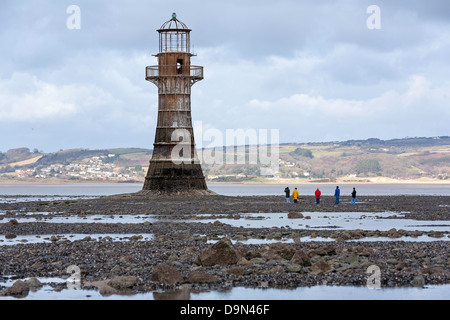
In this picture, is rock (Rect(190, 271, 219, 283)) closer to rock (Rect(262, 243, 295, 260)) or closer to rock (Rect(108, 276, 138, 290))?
rock (Rect(108, 276, 138, 290))

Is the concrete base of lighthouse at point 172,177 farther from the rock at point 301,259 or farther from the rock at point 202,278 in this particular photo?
the rock at point 202,278

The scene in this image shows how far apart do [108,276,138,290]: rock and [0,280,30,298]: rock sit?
2.09 meters

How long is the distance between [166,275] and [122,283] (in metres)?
1.14

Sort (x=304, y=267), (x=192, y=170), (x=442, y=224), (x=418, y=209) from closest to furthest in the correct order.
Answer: (x=304, y=267), (x=442, y=224), (x=418, y=209), (x=192, y=170)

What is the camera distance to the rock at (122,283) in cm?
2086

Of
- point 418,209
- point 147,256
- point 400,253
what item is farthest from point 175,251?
point 418,209

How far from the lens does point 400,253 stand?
26.3 m

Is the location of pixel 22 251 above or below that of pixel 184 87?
below

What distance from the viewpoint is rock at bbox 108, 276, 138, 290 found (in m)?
20.9

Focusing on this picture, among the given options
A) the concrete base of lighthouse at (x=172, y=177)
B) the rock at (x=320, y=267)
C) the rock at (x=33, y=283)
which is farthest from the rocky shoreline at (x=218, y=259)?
the concrete base of lighthouse at (x=172, y=177)

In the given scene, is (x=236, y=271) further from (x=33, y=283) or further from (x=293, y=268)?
(x=33, y=283)
